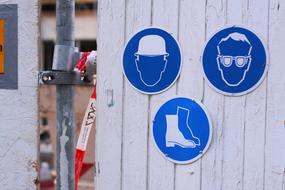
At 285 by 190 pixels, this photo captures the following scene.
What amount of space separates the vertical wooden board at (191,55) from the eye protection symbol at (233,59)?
0.09 m

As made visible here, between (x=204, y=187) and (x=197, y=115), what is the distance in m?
0.29

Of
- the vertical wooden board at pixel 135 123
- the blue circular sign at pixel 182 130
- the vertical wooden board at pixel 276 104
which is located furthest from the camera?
the vertical wooden board at pixel 135 123

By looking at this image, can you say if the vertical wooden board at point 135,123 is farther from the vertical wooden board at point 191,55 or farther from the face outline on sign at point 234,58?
the face outline on sign at point 234,58

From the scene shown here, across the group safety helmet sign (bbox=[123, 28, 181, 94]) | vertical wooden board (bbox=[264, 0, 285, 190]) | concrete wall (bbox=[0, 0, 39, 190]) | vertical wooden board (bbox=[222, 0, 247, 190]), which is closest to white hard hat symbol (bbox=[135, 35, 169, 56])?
safety helmet sign (bbox=[123, 28, 181, 94])

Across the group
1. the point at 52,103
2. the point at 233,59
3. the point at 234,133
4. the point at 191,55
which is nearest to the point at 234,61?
the point at 233,59

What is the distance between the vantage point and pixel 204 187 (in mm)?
1979

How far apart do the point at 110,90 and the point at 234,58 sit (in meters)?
0.55

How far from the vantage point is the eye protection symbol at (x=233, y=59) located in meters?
1.89

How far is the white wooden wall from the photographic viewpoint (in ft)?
6.12

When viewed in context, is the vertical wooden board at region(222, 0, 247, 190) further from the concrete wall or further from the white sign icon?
Answer: the concrete wall

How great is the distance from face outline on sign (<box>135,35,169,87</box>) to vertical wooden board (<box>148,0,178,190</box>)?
6cm

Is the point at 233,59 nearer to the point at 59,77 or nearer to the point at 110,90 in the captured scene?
the point at 110,90

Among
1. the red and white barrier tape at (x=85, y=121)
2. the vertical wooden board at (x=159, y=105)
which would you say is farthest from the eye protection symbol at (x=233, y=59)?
the red and white barrier tape at (x=85, y=121)

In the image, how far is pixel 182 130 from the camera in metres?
1.98
